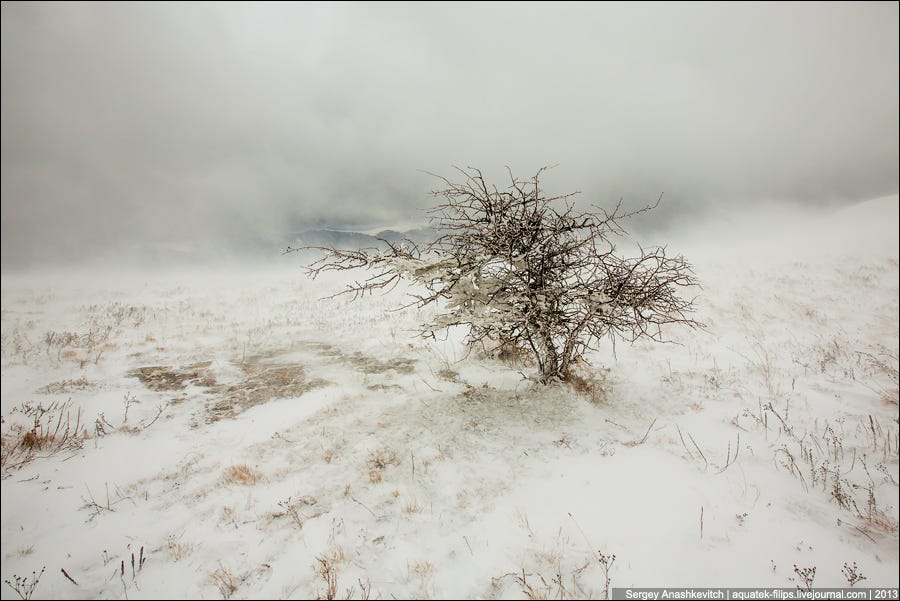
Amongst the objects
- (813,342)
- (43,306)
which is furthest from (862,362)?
(43,306)

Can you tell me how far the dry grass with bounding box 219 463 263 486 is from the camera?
3878mm

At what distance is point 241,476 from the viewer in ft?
13.0

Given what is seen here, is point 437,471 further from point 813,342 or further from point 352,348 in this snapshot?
point 813,342

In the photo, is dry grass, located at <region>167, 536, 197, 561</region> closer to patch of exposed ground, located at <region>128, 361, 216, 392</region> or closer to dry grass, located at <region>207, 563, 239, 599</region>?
dry grass, located at <region>207, 563, 239, 599</region>

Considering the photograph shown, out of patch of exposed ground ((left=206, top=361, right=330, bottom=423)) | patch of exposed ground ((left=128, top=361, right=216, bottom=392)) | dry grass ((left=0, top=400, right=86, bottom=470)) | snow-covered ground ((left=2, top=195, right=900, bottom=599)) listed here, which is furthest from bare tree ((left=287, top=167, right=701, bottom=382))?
patch of exposed ground ((left=128, top=361, right=216, bottom=392))

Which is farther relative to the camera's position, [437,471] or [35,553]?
[437,471]

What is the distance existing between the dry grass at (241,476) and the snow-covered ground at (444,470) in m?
0.04

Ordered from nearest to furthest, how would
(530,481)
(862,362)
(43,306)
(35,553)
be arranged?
(35,553) → (530,481) → (862,362) → (43,306)

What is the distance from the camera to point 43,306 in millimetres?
15359

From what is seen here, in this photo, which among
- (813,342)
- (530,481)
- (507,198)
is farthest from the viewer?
(813,342)

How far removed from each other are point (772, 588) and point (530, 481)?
1907 mm

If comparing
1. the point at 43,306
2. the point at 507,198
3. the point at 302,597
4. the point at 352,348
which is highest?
the point at 507,198

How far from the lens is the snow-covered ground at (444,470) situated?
2.69 meters

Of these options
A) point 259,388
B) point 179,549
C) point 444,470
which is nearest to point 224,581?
point 179,549
